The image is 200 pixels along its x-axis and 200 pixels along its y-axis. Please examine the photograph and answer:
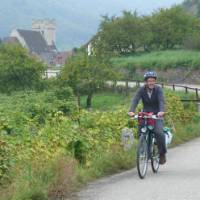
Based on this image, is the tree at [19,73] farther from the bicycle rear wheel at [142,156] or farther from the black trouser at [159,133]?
the bicycle rear wheel at [142,156]

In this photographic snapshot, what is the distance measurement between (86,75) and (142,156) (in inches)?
2130

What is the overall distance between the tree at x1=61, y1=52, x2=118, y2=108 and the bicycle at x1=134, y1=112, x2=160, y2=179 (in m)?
52.1

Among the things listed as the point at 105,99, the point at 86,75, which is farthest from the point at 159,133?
the point at 86,75

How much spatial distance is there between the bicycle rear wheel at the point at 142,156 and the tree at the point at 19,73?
191ft

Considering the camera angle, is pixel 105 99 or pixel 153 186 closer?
pixel 153 186

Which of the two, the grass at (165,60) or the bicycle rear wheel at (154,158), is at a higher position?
the grass at (165,60)

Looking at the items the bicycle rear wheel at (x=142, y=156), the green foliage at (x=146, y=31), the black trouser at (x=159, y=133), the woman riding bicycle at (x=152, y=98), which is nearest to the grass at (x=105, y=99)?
the green foliage at (x=146, y=31)

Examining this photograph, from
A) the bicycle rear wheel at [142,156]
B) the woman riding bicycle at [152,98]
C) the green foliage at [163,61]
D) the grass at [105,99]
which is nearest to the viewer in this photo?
the bicycle rear wheel at [142,156]

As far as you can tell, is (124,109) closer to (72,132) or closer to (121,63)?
(72,132)

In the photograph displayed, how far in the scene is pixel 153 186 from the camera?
1058 cm

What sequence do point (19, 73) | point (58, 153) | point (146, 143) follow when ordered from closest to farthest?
point (58, 153) → point (146, 143) → point (19, 73)

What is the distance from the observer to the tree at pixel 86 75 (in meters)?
64.8

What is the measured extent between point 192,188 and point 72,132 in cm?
280

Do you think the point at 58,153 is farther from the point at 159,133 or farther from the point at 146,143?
the point at 159,133
